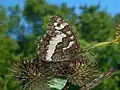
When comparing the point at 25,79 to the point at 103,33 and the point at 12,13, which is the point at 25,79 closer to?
the point at 103,33

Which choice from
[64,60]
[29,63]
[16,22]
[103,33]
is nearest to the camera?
[64,60]

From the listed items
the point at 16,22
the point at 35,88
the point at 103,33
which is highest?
the point at 16,22

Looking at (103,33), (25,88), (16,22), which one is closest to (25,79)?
(25,88)

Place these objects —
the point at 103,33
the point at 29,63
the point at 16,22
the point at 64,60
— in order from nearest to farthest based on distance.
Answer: the point at 64,60, the point at 29,63, the point at 103,33, the point at 16,22

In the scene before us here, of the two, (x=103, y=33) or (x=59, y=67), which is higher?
(x=103, y=33)

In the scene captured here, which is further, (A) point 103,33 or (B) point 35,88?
(A) point 103,33

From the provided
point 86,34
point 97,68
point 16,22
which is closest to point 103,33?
point 86,34

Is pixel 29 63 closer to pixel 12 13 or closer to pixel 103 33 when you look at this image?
pixel 103 33
